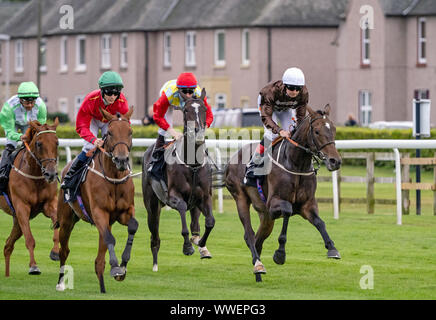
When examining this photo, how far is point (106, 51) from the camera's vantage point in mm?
52219

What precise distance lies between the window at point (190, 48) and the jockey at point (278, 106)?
38.1 meters

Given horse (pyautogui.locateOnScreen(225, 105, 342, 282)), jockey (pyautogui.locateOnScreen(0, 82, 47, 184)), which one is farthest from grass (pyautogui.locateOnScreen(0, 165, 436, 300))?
jockey (pyautogui.locateOnScreen(0, 82, 47, 184))

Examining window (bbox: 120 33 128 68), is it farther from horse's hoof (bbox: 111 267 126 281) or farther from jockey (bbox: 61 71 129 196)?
horse's hoof (bbox: 111 267 126 281)

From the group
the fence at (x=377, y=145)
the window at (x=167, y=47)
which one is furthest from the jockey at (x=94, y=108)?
the window at (x=167, y=47)

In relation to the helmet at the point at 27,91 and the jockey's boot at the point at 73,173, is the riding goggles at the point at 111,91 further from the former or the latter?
the helmet at the point at 27,91

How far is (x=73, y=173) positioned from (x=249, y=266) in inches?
91.8

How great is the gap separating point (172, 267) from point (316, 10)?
117 feet

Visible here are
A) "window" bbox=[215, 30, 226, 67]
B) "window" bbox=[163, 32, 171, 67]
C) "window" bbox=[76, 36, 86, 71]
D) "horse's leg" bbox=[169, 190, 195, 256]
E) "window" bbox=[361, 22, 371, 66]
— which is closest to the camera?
"horse's leg" bbox=[169, 190, 195, 256]

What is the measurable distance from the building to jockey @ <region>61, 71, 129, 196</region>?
2820 centimetres

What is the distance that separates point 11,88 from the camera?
56.0 meters

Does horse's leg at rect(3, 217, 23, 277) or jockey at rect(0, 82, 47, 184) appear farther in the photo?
jockey at rect(0, 82, 47, 184)

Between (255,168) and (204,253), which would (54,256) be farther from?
(255,168)

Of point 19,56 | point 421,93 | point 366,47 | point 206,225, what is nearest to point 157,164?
point 206,225

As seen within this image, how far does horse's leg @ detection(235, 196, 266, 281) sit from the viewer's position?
10305mm
